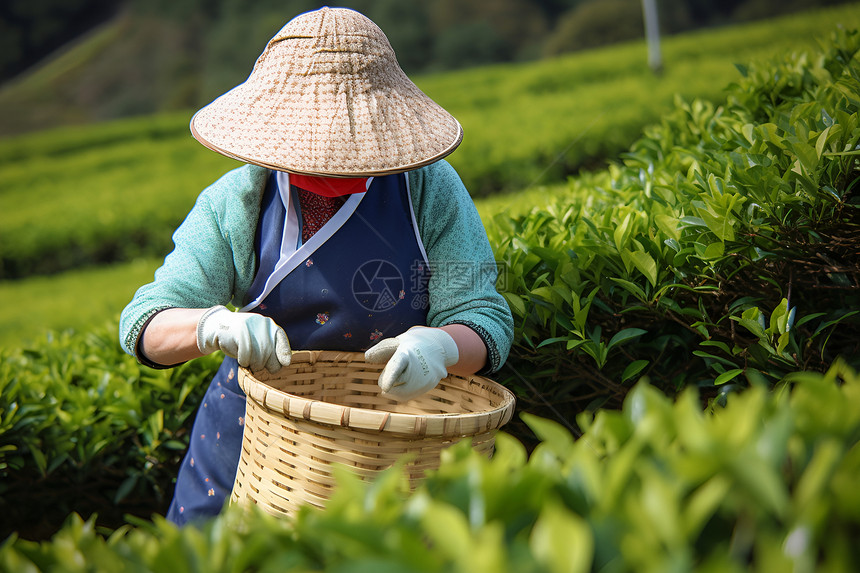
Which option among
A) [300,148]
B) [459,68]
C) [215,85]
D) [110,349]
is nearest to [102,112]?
[215,85]

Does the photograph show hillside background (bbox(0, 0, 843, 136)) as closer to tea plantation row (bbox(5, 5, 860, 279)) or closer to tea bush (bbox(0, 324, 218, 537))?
tea plantation row (bbox(5, 5, 860, 279))

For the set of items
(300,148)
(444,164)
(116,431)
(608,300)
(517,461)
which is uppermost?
(300,148)

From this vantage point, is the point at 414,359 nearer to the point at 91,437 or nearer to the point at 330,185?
the point at 330,185

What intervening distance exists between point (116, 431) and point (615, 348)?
4.84 feet

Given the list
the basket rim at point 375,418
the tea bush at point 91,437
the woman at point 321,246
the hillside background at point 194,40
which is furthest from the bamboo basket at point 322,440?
the hillside background at point 194,40

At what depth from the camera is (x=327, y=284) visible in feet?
5.24

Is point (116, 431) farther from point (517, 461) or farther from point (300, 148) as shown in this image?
point (517, 461)

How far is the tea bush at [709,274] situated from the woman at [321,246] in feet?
0.88

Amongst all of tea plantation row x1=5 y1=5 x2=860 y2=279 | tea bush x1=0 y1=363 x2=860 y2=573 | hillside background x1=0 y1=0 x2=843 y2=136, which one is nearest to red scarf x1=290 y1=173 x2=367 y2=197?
tea bush x1=0 y1=363 x2=860 y2=573

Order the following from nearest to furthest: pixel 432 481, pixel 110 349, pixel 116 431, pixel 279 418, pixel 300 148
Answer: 1. pixel 432 481
2. pixel 279 418
3. pixel 300 148
4. pixel 116 431
5. pixel 110 349

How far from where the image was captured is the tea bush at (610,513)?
69 cm

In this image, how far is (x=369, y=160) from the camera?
1.45 m

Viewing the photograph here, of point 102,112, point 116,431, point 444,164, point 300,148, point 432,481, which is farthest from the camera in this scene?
point 102,112

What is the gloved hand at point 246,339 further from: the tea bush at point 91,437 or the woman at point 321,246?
the tea bush at point 91,437
